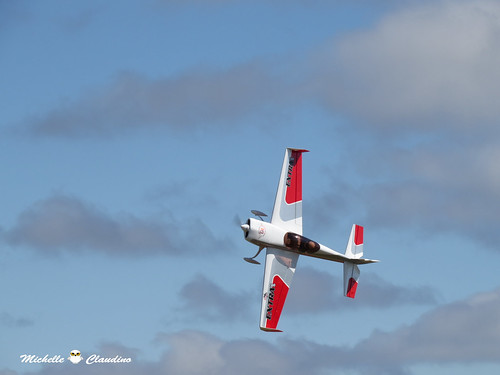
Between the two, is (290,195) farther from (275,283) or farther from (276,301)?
(276,301)

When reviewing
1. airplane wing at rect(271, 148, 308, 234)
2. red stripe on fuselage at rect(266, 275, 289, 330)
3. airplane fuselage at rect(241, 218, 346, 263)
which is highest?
airplane wing at rect(271, 148, 308, 234)

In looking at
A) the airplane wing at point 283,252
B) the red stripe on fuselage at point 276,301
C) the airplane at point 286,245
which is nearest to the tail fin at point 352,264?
the airplane at point 286,245

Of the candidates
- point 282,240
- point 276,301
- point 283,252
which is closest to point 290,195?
point 282,240

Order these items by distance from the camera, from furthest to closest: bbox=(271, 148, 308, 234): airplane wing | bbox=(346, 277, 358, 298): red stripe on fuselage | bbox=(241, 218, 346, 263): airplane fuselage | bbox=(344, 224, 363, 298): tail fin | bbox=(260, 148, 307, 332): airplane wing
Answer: bbox=(346, 277, 358, 298): red stripe on fuselage → bbox=(344, 224, 363, 298): tail fin → bbox=(271, 148, 308, 234): airplane wing → bbox=(260, 148, 307, 332): airplane wing → bbox=(241, 218, 346, 263): airplane fuselage

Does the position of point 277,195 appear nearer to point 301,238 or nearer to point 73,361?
point 301,238

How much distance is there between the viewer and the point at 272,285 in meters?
80.1

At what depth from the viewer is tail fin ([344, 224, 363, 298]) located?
81875 mm

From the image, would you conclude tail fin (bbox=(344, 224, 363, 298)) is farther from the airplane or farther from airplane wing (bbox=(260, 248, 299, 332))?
airplane wing (bbox=(260, 248, 299, 332))

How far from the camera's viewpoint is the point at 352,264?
269 ft

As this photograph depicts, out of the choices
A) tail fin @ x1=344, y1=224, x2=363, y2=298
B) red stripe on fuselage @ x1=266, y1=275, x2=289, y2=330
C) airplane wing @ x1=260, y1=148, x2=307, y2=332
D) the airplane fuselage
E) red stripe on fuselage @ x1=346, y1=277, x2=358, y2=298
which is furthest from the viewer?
red stripe on fuselage @ x1=346, y1=277, x2=358, y2=298

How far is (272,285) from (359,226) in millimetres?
7324

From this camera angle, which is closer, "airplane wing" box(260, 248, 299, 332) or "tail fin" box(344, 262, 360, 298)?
"airplane wing" box(260, 248, 299, 332)

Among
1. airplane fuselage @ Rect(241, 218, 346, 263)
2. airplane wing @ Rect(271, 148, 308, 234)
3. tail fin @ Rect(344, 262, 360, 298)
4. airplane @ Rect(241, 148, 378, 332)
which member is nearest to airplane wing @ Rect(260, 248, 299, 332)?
airplane @ Rect(241, 148, 378, 332)

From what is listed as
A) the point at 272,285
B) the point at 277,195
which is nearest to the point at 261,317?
the point at 272,285
